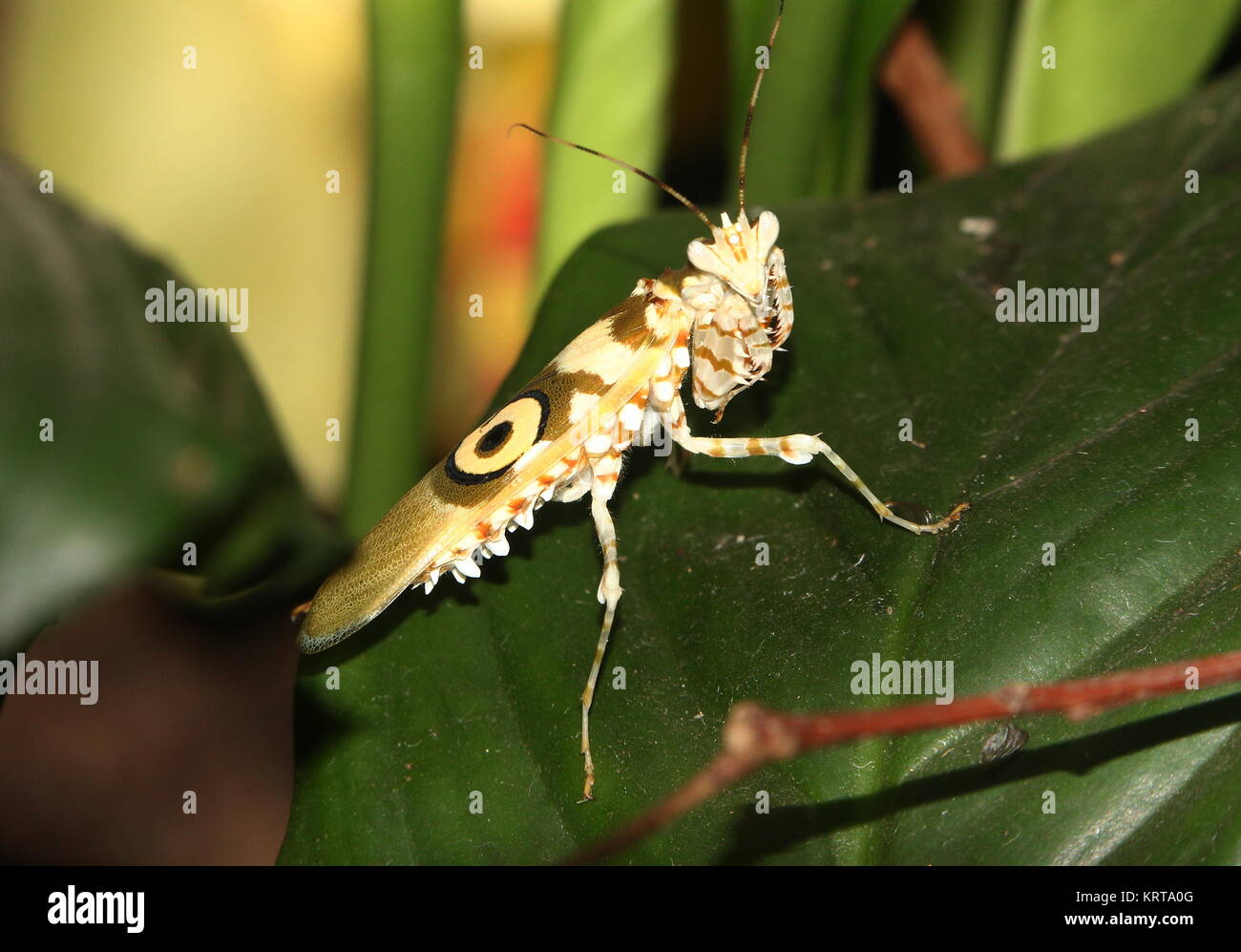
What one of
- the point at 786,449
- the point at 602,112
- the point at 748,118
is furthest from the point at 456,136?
the point at 786,449

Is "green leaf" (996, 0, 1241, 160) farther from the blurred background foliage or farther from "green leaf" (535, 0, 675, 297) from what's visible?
"green leaf" (535, 0, 675, 297)

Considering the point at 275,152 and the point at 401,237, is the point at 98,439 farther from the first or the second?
the point at 275,152

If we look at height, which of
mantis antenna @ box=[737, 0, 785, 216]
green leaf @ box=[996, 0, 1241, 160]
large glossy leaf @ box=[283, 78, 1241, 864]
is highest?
green leaf @ box=[996, 0, 1241, 160]

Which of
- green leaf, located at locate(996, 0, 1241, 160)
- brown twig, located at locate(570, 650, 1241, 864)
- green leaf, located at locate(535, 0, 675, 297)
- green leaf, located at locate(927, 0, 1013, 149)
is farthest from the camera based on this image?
green leaf, located at locate(927, 0, 1013, 149)

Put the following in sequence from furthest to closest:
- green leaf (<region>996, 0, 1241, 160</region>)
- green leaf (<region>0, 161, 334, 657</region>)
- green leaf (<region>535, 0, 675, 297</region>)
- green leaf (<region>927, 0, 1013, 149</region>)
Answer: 1. green leaf (<region>927, 0, 1013, 149</region>)
2. green leaf (<region>996, 0, 1241, 160</region>)
3. green leaf (<region>535, 0, 675, 297</region>)
4. green leaf (<region>0, 161, 334, 657</region>)

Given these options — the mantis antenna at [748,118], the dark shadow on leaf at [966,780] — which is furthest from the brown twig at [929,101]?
the dark shadow on leaf at [966,780]

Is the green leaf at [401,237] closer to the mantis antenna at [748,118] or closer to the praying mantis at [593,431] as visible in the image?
the praying mantis at [593,431]

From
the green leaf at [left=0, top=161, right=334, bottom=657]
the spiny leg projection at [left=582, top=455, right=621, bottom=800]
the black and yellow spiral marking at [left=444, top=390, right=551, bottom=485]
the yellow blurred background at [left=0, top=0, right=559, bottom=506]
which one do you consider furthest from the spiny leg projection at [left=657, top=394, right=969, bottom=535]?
the yellow blurred background at [left=0, top=0, right=559, bottom=506]
